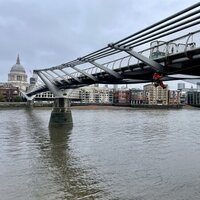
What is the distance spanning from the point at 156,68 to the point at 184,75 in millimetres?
2581

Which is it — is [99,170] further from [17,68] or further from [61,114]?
[17,68]

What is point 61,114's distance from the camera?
129 ft

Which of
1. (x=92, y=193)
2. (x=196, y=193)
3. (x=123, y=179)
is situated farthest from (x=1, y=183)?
(x=196, y=193)

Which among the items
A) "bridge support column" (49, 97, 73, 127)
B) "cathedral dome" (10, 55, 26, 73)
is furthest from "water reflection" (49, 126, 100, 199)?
"cathedral dome" (10, 55, 26, 73)

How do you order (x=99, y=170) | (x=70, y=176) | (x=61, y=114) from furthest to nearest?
(x=61, y=114), (x=99, y=170), (x=70, y=176)

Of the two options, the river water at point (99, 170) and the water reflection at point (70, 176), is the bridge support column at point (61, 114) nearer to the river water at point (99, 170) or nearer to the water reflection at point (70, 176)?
the river water at point (99, 170)

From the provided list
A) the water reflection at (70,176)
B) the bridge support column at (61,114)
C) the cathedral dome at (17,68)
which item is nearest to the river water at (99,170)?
the water reflection at (70,176)

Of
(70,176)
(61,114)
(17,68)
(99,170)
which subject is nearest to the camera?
(70,176)

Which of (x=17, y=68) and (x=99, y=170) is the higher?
(x=17, y=68)

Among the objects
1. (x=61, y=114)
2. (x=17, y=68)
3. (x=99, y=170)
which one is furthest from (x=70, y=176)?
(x=17, y=68)

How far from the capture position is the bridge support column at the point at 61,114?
126 ft

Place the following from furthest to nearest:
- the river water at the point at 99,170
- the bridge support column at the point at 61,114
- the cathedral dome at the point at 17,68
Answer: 1. the cathedral dome at the point at 17,68
2. the bridge support column at the point at 61,114
3. the river water at the point at 99,170

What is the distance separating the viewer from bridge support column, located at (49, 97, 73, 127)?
3835cm

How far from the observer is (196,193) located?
1155cm
